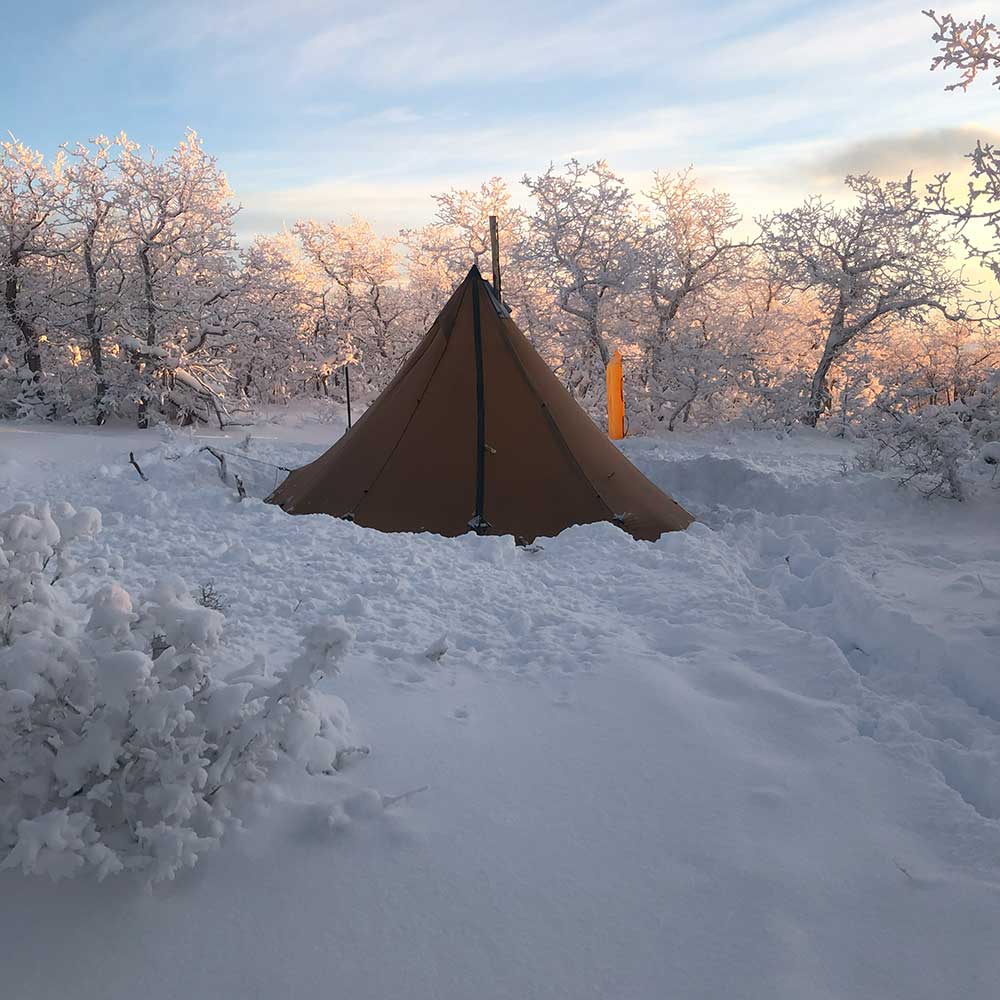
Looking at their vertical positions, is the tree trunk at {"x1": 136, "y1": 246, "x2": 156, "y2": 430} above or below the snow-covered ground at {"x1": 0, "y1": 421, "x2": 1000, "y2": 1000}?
above

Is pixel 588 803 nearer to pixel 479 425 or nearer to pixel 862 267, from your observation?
pixel 479 425

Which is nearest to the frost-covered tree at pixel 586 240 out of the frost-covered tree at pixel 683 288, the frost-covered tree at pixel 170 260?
the frost-covered tree at pixel 683 288

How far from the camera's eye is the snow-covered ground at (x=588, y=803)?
1.81m

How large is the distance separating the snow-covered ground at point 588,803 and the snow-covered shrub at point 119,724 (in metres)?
0.16

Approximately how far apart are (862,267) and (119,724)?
1613 centimetres

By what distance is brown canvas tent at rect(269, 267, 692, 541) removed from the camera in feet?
22.2

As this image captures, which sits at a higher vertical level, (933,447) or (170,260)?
(170,260)

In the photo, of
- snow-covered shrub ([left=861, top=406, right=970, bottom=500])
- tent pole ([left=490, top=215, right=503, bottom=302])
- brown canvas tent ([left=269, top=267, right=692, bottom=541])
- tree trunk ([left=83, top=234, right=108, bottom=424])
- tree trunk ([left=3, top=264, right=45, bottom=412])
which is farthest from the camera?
tree trunk ([left=3, top=264, right=45, bottom=412])

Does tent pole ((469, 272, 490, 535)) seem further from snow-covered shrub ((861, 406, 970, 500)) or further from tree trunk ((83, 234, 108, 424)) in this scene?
tree trunk ((83, 234, 108, 424))

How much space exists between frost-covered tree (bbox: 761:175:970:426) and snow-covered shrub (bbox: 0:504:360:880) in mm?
15099

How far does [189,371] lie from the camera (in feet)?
49.3

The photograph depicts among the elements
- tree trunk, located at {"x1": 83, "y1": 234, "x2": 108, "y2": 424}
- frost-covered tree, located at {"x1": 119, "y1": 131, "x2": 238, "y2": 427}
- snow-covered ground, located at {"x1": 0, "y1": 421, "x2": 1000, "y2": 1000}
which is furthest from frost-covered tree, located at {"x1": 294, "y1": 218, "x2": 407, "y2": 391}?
snow-covered ground, located at {"x1": 0, "y1": 421, "x2": 1000, "y2": 1000}

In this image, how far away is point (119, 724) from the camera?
1.92m

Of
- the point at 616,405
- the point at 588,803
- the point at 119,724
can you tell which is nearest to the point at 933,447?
the point at 616,405
